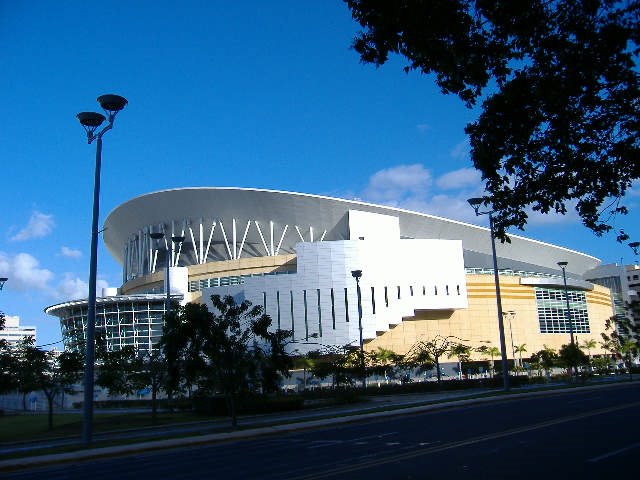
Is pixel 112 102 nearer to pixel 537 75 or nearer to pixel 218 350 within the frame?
pixel 218 350

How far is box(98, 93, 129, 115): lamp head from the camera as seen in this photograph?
75.9 ft

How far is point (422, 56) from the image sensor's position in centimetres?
1167

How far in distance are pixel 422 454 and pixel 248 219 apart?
A: 85.6 meters

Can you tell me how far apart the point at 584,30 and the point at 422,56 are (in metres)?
2.72

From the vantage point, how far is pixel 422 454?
14242mm

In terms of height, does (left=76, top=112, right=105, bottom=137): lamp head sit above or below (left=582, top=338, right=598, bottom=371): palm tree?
above

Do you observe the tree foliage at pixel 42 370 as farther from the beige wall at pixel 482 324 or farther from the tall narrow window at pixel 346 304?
the beige wall at pixel 482 324

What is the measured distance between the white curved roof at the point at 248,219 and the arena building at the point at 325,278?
0.57 feet

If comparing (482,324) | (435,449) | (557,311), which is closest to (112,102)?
(435,449)

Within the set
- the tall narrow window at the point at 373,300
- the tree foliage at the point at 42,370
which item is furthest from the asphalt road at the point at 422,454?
the tall narrow window at the point at 373,300

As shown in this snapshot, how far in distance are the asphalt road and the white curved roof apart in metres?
73.1

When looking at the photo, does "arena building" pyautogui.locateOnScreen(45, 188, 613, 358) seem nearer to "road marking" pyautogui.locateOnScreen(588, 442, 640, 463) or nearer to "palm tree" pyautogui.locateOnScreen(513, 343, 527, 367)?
"palm tree" pyautogui.locateOnScreen(513, 343, 527, 367)

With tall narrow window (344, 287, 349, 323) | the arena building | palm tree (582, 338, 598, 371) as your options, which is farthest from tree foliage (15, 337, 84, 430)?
palm tree (582, 338, 598, 371)

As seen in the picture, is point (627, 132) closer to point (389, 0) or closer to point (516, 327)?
point (389, 0)
